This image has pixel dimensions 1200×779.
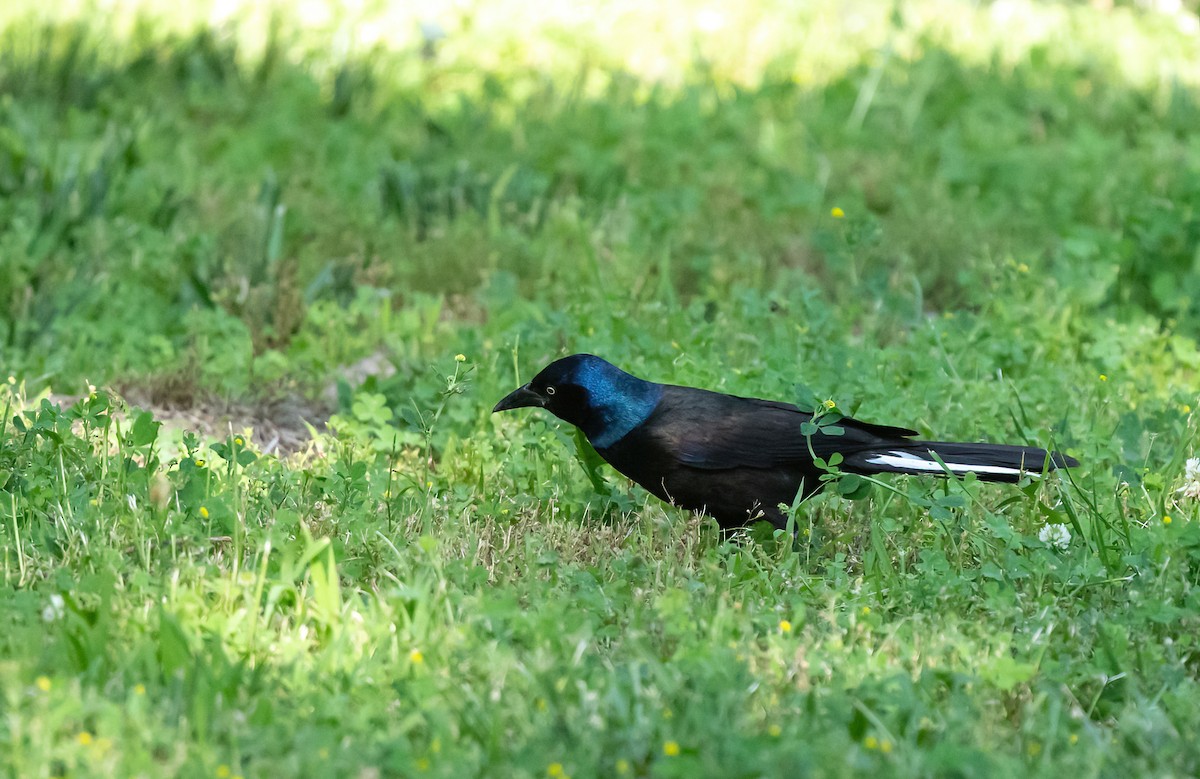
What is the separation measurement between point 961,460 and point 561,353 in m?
1.52

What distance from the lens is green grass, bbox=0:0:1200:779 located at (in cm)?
327

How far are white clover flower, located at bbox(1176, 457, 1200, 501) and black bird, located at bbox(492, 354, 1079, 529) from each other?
0.44 m

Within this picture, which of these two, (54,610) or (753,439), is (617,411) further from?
(54,610)

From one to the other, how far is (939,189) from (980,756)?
5.15 m

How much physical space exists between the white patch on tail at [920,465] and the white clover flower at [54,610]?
209cm

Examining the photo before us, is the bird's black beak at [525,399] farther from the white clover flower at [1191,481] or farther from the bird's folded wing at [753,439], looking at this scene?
the white clover flower at [1191,481]

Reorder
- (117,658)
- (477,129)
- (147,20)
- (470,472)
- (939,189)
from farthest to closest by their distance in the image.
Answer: (147,20) < (477,129) < (939,189) < (470,472) < (117,658)

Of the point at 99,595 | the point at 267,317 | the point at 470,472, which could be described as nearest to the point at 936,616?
the point at 470,472

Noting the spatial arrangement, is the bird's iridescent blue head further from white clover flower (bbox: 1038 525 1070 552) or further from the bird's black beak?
white clover flower (bbox: 1038 525 1070 552)

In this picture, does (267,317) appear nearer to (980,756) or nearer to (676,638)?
(676,638)

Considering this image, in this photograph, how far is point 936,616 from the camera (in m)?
3.85

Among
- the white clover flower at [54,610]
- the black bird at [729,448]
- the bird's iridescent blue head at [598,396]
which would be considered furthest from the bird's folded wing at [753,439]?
the white clover flower at [54,610]

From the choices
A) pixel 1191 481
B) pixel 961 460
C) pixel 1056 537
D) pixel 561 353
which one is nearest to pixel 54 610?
pixel 561 353

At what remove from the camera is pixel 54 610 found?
356 cm
